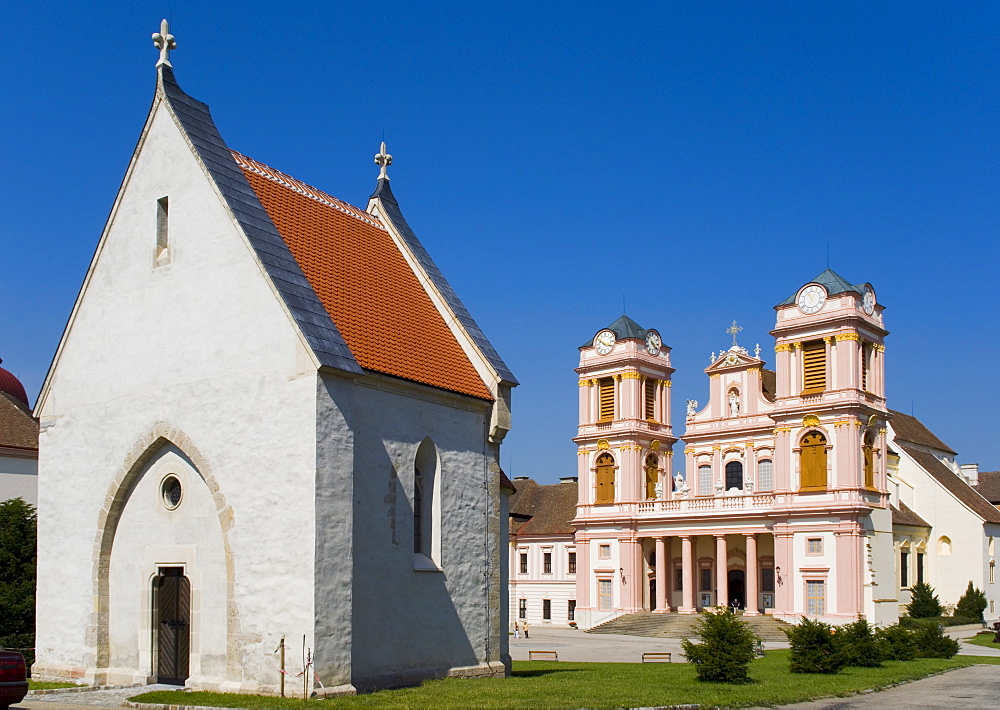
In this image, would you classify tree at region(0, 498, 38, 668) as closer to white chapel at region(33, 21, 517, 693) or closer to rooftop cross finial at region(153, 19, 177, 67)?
white chapel at region(33, 21, 517, 693)

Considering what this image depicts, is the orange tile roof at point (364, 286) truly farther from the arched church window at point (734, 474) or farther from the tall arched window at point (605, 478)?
the arched church window at point (734, 474)

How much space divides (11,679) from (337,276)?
9648mm

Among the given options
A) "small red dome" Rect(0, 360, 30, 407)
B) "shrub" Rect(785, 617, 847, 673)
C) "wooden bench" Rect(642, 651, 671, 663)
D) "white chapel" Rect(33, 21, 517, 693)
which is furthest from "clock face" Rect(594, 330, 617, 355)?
"white chapel" Rect(33, 21, 517, 693)

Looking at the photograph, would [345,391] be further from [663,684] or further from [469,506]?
[663,684]

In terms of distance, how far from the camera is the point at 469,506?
21.8 m

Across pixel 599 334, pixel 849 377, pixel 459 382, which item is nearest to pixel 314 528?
pixel 459 382

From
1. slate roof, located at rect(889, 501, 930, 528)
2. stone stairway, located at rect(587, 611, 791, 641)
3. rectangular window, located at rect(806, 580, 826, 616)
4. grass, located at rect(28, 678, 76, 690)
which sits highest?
slate roof, located at rect(889, 501, 930, 528)

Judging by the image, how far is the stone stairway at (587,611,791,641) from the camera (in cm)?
5300

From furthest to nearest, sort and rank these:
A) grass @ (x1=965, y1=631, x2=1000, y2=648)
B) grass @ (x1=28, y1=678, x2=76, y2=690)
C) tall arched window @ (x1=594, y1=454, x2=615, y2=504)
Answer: tall arched window @ (x1=594, y1=454, x2=615, y2=504) → grass @ (x1=965, y1=631, x2=1000, y2=648) → grass @ (x1=28, y1=678, x2=76, y2=690)

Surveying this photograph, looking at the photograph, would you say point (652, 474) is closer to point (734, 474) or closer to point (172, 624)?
point (734, 474)

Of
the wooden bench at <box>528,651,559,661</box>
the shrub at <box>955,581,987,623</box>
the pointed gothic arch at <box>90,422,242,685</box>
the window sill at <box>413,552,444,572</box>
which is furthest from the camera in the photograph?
the shrub at <box>955,581,987,623</box>

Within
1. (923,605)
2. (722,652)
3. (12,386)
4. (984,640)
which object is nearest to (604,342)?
(923,605)

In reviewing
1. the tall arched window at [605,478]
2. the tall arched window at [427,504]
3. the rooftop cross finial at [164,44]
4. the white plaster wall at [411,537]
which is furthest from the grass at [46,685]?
the tall arched window at [605,478]

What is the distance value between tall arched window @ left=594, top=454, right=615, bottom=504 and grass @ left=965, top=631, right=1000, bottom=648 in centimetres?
2309
